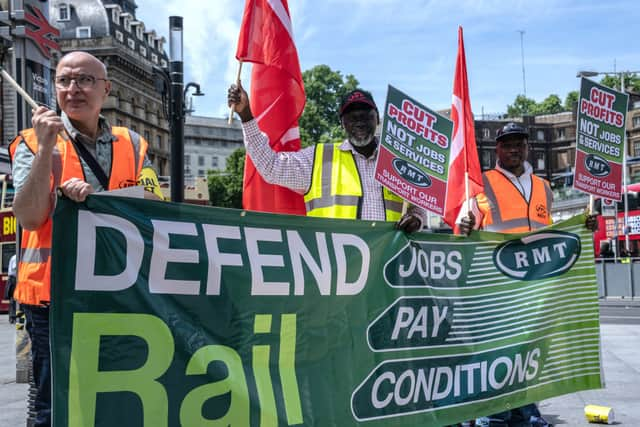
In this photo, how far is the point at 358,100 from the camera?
4.56 meters

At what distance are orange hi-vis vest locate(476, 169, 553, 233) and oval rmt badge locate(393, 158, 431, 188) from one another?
1.36 meters

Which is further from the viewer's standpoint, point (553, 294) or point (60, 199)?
point (553, 294)

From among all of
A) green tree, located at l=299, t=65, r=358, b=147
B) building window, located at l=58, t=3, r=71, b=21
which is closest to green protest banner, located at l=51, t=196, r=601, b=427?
green tree, located at l=299, t=65, r=358, b=147

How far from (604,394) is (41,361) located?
560cm

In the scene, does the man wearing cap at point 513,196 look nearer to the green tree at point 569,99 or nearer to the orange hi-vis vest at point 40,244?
the orange hi-vis vest at point 40,244

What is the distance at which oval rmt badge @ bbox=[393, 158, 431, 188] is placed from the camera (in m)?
4.36

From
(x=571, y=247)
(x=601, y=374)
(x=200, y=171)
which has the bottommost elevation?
(x=601, y=374)

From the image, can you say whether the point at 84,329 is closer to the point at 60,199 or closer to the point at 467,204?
the point at 60,199

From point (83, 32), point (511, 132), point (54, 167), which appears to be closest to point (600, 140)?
point (511, 132)

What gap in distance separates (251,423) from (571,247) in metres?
2.90

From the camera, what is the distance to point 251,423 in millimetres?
3410

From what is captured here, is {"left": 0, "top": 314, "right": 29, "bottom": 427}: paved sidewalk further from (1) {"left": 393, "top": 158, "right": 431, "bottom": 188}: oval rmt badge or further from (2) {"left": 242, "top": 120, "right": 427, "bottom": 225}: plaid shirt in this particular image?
(1) {"left": 393, "top": 158, "right": 431, "bottom": 188}: oval rmt badge

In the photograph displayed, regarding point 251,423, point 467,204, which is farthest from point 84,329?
point 467,204

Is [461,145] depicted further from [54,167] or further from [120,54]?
[120,54]
